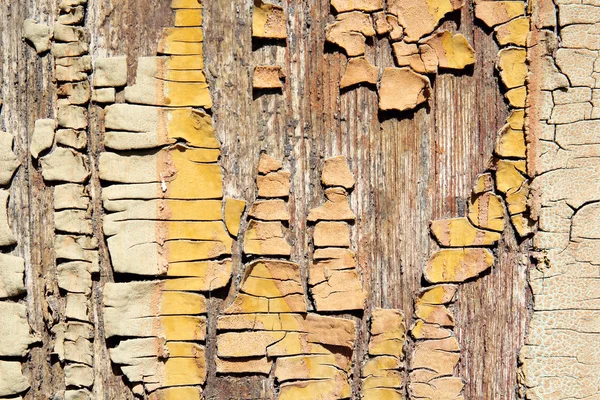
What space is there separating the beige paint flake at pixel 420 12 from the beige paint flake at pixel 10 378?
48.8 inches

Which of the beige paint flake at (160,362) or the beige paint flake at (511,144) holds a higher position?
the beige paint flake at (511,144)

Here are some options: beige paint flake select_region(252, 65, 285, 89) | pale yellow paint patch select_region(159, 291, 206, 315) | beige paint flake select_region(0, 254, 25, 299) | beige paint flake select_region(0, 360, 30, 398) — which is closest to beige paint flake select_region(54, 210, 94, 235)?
beige paint flake select_region(0, 254, 25, 299)

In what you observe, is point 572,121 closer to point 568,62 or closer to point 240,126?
point 568,62

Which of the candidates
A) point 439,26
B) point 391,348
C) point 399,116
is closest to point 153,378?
point 391,348

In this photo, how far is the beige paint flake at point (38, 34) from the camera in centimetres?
121

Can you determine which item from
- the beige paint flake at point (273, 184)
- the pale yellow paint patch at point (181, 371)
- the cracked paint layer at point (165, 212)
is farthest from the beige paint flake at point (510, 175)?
the pale yellow paint patch at point (181, 371)

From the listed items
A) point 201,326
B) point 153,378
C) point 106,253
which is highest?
point 106,253

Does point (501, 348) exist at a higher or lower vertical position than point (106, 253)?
lower

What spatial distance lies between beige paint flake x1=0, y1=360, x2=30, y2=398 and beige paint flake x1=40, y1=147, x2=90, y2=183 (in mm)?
462

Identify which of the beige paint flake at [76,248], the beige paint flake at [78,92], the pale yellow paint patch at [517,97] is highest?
the beige paint flake at [78,92]

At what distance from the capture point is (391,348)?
1.21m

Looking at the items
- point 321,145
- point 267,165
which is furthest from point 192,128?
point 321,145

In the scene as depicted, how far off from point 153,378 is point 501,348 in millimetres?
836

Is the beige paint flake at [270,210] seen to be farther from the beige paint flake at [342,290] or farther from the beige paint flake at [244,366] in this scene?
the beige paint flake at [244,366]
